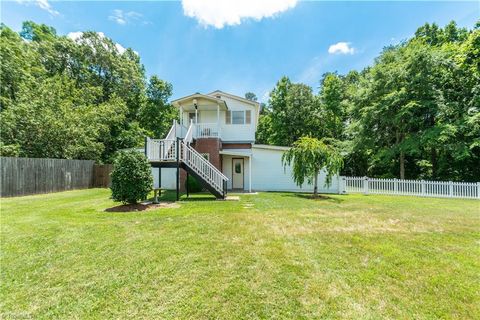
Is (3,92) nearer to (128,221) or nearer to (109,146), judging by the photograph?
(109,146)

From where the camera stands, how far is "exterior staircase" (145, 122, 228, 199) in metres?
10.5

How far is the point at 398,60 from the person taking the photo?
1866 centimetres

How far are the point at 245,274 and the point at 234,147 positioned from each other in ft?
41.9

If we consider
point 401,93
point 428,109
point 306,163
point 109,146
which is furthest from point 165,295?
point 109,146

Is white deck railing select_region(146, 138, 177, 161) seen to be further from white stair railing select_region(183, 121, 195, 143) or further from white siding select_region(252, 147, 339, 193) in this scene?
white siding select_region(252, 147, 339, 193)

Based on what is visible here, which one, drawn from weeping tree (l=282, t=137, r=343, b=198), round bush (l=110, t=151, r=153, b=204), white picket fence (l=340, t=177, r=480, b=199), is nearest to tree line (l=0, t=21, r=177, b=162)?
round bush (l=110, t=151, r=153, b=204)

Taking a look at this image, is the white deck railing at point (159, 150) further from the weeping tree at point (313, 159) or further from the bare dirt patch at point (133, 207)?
the weeping tree at point (313, 159)

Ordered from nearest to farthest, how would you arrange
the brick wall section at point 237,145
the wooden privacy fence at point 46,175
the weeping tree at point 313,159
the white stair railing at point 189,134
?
the wooden privacy fence at point 46,175
the weeping tree at point 313,159
the white stair railing at point 189,134
the brick wall section at point 237,145

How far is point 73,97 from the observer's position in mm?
20797

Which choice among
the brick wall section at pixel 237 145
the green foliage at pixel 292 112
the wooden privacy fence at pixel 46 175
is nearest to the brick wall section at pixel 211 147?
the brick wall section at pixel 237 145

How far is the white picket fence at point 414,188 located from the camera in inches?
516

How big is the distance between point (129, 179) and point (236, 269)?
19.7ft

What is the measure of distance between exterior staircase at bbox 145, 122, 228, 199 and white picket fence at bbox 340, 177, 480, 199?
347 inches

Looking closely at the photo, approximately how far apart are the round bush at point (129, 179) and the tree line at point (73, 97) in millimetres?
10250
